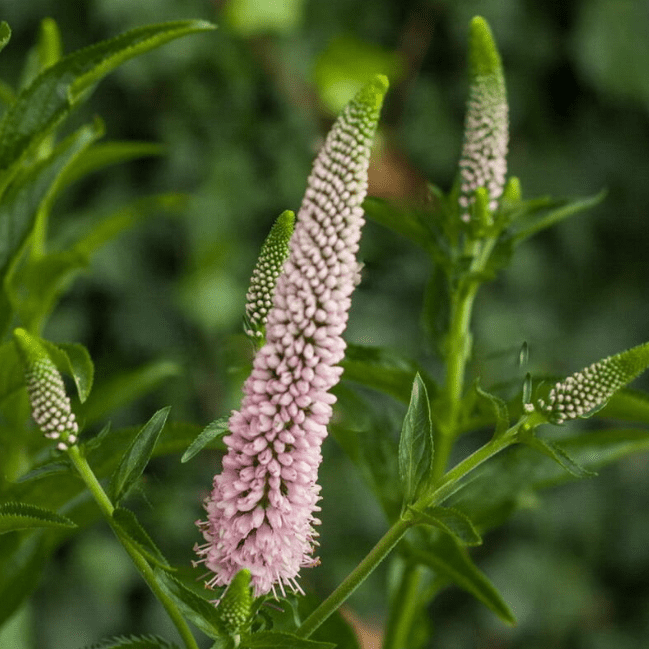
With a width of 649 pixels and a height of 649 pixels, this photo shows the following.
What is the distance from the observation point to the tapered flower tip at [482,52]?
58cm

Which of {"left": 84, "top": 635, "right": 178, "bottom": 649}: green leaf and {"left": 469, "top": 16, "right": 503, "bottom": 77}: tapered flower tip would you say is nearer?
{"left": 84, "top": 635, "right": 178, "bottom": 649}: green leaf

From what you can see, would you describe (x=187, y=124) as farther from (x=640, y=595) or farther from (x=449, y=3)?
(x=640, y=595)

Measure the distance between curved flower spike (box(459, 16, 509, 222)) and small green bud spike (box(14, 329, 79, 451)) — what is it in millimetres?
310

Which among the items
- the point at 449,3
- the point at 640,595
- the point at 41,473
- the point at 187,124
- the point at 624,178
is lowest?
the point at 640,595

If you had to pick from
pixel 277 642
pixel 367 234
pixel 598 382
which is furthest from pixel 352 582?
pixel 367 234

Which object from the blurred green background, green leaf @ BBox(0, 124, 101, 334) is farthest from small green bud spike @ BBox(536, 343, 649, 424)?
the blurred green background

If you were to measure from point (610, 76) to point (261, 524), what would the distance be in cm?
156

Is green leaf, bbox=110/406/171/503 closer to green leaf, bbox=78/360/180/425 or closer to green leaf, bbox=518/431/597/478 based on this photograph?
green leaf, bbox=518/431/597/478

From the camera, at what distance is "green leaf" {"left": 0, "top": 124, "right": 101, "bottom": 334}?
0.58m

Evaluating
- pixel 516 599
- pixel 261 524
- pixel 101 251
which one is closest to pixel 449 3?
pixel 101 251

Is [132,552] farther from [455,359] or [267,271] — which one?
[455,359]

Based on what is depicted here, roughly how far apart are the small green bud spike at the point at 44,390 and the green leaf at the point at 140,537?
5 cm

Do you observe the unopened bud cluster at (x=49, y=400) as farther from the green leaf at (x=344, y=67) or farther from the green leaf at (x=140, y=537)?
the green leaf at (x=344, y=67)

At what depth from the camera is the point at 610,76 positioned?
69.0 inches
